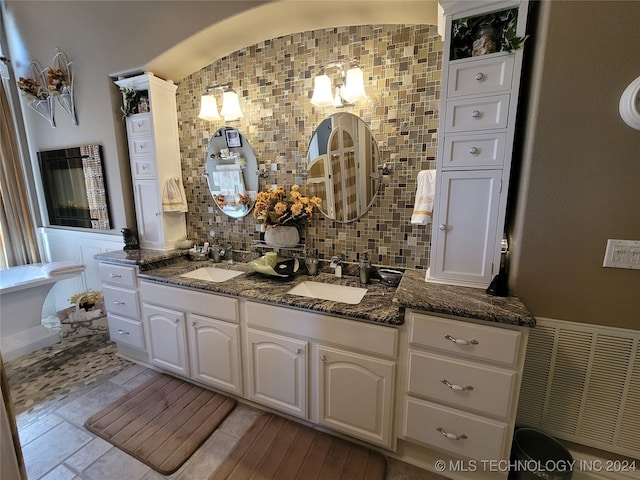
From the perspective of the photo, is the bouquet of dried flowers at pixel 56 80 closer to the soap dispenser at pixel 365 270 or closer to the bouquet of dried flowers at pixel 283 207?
the bouquet of dried flowers at pixel 283 207

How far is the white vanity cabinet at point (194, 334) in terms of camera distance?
6.03 ft

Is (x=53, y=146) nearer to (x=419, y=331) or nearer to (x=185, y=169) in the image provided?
(x=185, y=169)

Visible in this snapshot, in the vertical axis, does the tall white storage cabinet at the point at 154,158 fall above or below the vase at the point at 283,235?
above

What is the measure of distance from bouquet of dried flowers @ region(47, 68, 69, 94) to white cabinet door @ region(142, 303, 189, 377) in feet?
7.86

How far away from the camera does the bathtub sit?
98.4 inches

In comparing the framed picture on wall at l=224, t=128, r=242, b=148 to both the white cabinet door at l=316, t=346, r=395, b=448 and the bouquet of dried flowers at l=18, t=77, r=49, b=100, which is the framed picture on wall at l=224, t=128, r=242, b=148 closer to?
the white cabinet door at l=316, t=346, r=395, b=448

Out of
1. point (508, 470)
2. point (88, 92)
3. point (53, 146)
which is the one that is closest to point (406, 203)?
point (508, 470)

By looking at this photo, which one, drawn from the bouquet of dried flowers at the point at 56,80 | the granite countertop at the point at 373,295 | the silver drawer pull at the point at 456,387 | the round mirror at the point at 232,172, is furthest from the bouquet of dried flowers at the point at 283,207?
the bouquet of dried flowers at the point at 56,80

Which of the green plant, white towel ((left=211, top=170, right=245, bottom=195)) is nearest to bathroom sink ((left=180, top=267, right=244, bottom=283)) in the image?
white towel ((left=211, top=170, right=245, bottom=195))

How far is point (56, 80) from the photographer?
8.86 ft

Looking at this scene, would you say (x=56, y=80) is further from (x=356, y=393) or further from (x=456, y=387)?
(x=456, y=387)

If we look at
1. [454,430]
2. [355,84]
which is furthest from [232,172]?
[454,430]

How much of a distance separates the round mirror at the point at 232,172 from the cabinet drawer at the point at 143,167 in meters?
0.45

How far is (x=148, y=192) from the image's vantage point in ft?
8.29
